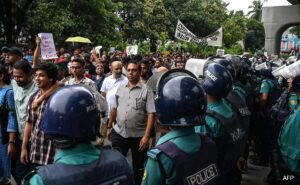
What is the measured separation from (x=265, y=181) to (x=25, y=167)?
3756 mm

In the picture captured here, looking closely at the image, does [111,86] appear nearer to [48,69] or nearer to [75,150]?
[48,69]

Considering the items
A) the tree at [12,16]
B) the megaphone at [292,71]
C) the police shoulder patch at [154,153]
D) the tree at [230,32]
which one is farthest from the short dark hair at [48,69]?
the tree at [230,32]

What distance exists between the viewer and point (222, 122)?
126 inches

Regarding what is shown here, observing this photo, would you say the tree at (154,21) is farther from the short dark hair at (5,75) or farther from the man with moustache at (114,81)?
the short dark hair at (5,75)

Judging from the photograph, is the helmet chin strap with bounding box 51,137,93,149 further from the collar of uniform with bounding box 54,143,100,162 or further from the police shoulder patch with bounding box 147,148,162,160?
the police shoulder patch with bounding box 147,148,162,160

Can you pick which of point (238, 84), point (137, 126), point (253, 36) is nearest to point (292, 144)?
point (137, 126)

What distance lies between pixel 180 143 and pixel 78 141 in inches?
23.5

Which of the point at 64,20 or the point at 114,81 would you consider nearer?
the point at 114,81

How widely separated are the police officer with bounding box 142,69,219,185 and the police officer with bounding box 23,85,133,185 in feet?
0.71

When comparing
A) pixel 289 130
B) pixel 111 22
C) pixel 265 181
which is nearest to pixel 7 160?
pixel 289 130

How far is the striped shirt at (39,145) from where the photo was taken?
12.6 feet

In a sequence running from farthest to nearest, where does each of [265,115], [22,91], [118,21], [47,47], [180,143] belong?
[118,21], [47,47], [265,115], [22,91], [180,143]

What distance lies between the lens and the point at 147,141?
189 inches

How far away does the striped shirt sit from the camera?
383 cm
